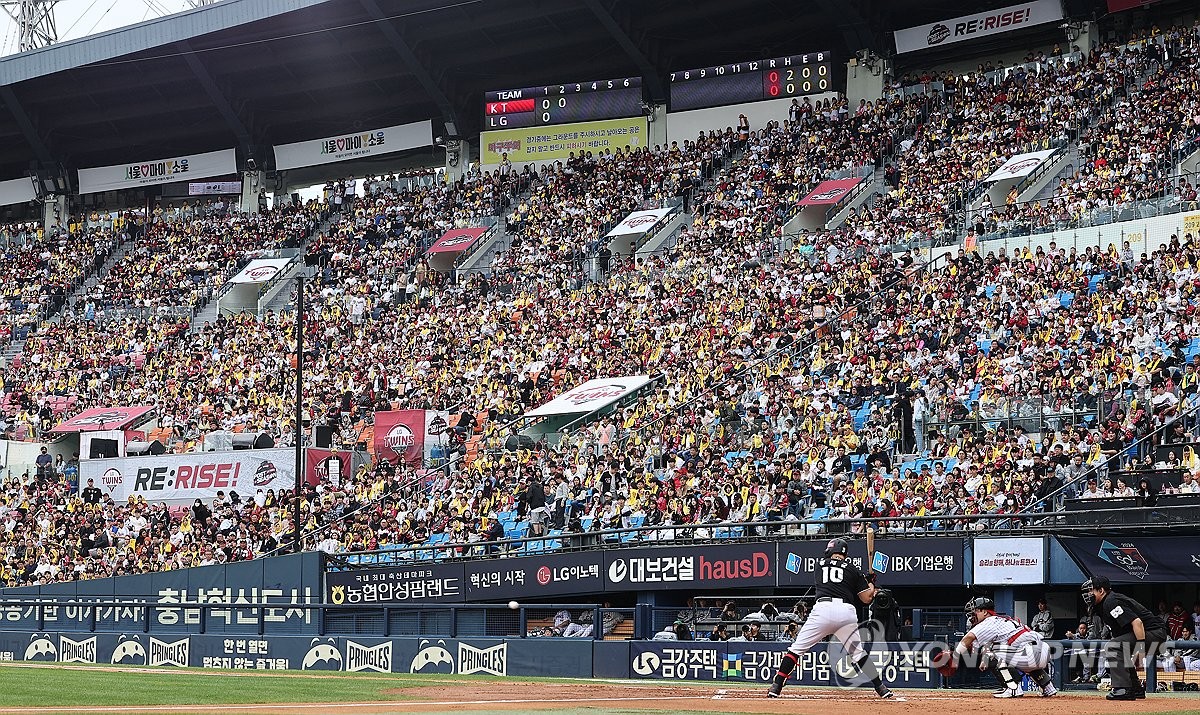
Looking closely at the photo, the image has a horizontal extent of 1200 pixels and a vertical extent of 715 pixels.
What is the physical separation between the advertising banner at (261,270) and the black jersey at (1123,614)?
3470 centimetres

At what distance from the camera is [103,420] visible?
124 ft

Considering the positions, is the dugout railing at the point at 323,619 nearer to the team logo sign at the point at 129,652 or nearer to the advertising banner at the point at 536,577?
the team logo sign at the point at 129,652

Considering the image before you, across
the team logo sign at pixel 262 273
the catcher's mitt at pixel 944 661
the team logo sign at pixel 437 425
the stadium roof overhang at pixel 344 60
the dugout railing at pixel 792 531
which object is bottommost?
the catcher's mitt at pixel 944 661

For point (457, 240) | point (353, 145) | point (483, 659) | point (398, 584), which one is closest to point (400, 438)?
point (398, 584)

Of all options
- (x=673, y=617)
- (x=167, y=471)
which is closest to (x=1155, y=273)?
(x=673, y=617)

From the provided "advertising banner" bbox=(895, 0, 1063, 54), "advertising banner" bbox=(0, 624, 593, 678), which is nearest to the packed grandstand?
"advertising banner" bbox=(895, 0, 1063, 54)

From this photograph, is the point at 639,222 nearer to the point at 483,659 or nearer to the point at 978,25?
the point at 978,25

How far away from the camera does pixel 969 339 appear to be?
1045 inches

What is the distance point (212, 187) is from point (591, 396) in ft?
92.7

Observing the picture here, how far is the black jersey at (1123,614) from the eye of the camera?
13.5m

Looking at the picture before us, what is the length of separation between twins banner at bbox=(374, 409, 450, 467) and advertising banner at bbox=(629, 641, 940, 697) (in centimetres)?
1410

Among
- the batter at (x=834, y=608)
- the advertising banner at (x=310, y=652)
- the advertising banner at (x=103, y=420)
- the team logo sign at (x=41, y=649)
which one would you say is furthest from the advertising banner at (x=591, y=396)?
the batter at (x=834, y=608)

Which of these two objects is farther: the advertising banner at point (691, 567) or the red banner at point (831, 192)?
the red banner at point (831, 192)

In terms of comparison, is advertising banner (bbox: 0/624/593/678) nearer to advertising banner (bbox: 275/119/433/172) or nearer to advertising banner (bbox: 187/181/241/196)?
advertising banner (bbox: 275/119/433/172)
